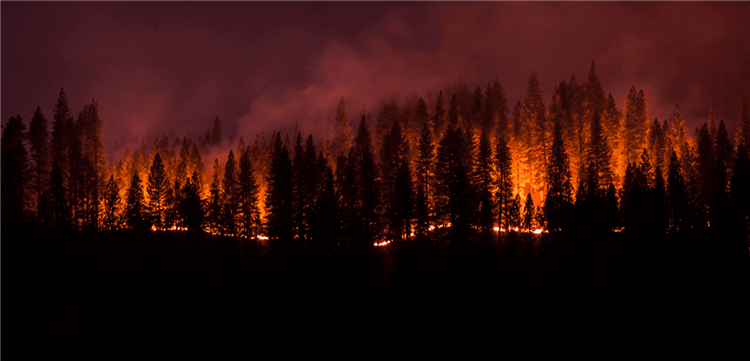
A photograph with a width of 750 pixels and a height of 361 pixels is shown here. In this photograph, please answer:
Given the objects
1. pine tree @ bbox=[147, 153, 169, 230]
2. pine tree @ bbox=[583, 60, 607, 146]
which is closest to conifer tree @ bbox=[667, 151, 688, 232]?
pine tree @ bbox=[583, 60, 607, 146]

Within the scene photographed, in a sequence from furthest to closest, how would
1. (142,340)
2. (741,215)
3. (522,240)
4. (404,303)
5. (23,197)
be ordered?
(23,197)
(522,240)
(741,215)
(404,303)
(142,340)

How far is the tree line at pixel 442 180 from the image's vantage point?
4506 centimetres

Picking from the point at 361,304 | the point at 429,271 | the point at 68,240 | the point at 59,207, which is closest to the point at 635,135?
the point at 429,271

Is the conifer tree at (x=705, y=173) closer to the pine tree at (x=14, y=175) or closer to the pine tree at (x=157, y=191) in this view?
the pine tree at (x=157, y=191)

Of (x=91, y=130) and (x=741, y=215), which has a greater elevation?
(x=91, y=130)

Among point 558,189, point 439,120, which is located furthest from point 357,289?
point 439,120

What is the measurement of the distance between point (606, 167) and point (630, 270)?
35.2 m

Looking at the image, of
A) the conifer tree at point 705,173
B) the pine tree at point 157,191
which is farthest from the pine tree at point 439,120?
the pine tree at point 157,191

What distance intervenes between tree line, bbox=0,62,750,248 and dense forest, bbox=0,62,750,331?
254 mm

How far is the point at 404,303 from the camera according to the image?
86.6 feet

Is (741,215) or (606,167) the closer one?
(741,215)

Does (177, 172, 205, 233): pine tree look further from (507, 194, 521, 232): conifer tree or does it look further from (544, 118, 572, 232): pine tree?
(544, 118, 572, 232): pine tree

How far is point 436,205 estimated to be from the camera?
53469 mm

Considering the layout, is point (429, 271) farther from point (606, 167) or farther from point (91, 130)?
point (91, 130)
